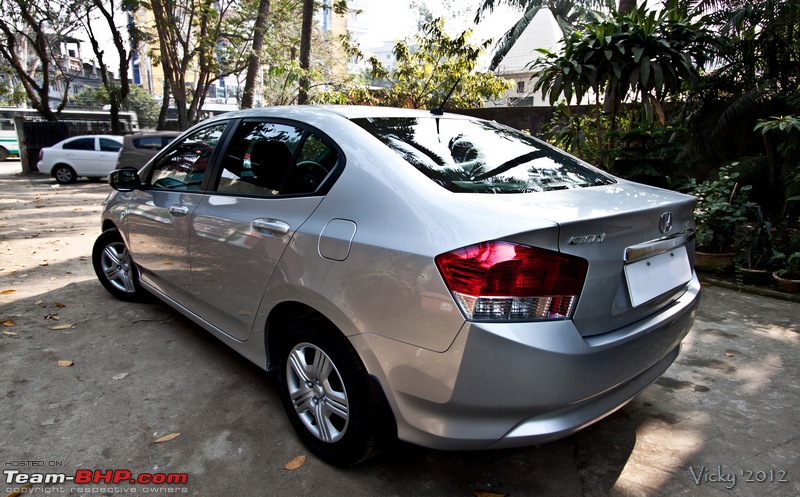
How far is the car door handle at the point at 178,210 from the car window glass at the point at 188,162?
126 mm

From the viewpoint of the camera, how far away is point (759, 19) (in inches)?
229

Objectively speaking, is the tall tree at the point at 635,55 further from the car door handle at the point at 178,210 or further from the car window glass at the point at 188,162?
the car door handle at the point at 178,210

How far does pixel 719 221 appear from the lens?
4.82 m

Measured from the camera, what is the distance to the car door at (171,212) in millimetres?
3023

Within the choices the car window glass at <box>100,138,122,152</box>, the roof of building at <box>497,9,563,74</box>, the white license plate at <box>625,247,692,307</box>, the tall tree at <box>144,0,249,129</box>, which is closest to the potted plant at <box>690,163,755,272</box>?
the white license plate at <box>625,247,692,307</box>

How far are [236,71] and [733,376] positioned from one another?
18.0m

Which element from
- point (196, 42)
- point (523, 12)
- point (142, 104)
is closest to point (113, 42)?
point (196, 42)

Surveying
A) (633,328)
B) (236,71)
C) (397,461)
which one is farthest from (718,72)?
(236,71)

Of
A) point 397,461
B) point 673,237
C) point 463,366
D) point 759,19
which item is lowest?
point 397,461

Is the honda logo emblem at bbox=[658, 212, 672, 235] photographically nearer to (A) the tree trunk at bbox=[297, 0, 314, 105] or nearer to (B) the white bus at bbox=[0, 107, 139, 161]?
(A) the tree trunk at bbox=[297, 0, 314, 105]

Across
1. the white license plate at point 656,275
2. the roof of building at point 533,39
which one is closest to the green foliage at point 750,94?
the white license plate at point 656,275

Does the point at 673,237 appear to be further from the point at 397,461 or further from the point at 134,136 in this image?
the point at 134,136

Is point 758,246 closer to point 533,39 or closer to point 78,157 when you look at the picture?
point 78,157

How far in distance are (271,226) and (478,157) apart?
97 centimetres
